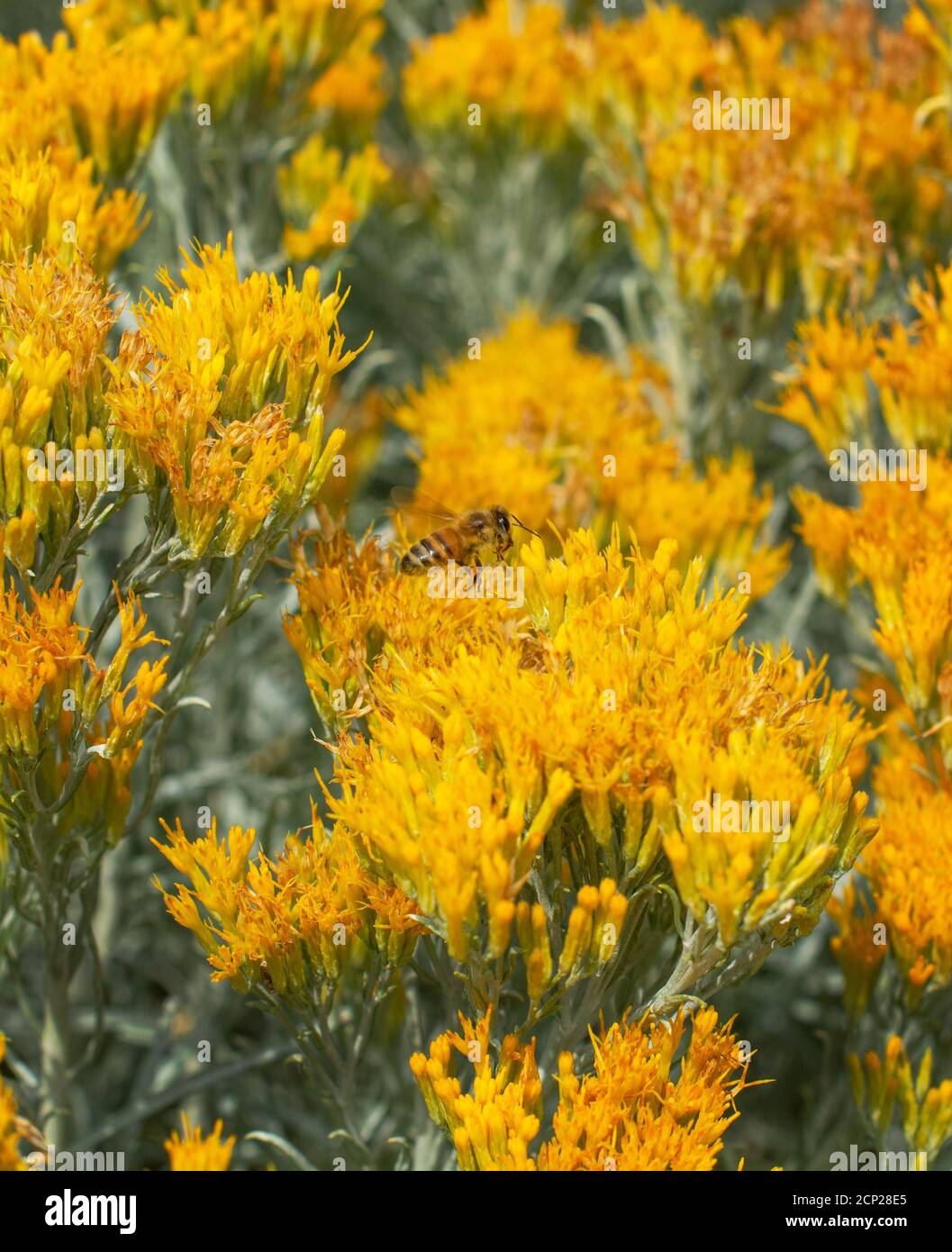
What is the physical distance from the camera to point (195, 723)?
505cm

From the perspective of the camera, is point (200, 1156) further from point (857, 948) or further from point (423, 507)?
point (423, 507)

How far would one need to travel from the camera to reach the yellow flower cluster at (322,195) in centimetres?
431

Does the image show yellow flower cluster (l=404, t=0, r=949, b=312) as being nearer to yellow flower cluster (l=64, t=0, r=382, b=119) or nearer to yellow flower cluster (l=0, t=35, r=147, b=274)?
yellow flower cluster (l=64, t=0, r=382, b=119)

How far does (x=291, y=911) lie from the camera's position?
8.88ft

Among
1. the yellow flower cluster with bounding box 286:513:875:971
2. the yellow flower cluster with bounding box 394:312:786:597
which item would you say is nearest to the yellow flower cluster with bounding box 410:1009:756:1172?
the yellow flower cluster with bounding box 286:513:875:971

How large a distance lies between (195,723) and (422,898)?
2741 mm

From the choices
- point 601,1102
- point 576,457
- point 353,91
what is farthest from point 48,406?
point 353,91

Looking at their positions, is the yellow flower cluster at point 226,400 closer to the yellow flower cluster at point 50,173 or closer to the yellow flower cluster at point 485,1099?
the yellow flower cluster at point 50,173

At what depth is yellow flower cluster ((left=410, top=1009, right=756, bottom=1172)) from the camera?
7.91ft

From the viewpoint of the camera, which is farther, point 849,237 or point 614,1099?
point 849,237

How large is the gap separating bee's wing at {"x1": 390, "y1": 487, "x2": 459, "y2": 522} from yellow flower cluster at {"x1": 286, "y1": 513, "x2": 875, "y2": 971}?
29.8 inches

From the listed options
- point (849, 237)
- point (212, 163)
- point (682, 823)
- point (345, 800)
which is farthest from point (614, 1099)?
point (212, 163)

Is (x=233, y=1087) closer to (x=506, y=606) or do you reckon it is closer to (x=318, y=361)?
(x=506, y=606)

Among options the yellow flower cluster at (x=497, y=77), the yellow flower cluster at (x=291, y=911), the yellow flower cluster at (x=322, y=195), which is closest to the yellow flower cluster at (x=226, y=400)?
the yellow flower cluster at (x=291, y=911)
